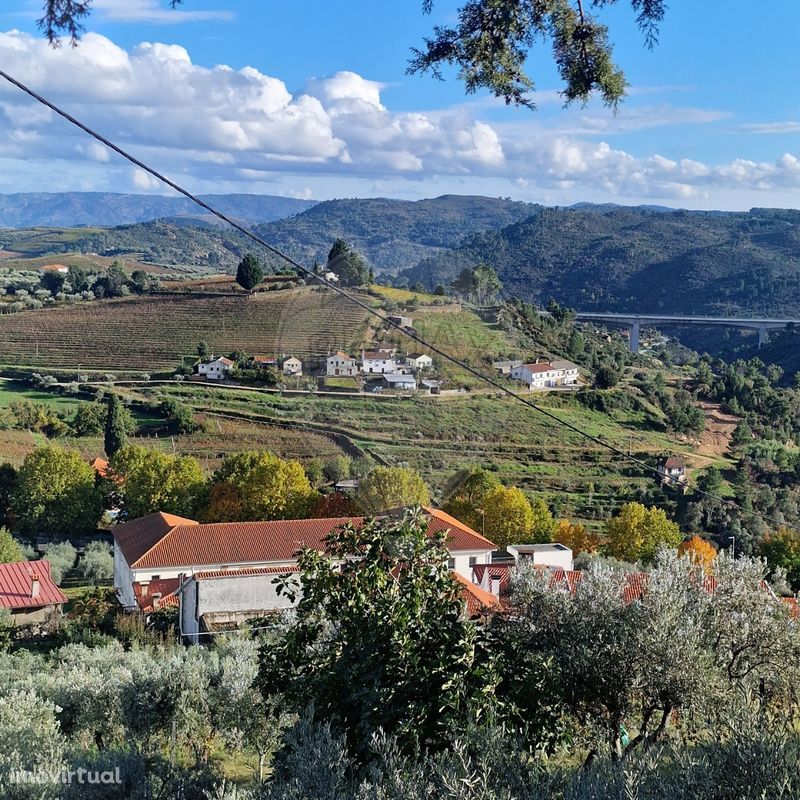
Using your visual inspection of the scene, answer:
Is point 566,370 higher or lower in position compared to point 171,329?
lower

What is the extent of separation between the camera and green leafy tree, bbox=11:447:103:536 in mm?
28859

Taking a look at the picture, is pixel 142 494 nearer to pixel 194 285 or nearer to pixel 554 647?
pixel 554 647

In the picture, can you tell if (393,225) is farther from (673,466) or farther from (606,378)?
(673,466)

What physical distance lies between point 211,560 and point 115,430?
63.1 feet

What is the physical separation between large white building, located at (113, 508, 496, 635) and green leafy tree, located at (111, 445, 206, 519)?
4.97m

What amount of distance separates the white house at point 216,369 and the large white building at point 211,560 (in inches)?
982

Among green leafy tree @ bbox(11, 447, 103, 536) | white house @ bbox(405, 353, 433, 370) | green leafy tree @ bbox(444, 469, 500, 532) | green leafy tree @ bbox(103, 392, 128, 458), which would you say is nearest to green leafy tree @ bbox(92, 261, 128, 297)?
green leafy tree @ bbox(103, 392, 128, 458)

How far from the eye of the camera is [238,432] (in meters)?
40.1

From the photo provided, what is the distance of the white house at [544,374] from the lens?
152ft

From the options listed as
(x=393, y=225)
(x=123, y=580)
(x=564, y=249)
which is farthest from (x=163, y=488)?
(x=393, y=225)

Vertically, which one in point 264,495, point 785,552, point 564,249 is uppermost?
point 564,249

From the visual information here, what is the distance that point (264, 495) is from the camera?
26.6 metres

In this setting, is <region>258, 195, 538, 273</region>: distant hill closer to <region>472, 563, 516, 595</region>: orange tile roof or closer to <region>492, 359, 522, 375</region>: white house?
<region>492, 359, 522, 375</region>: white house

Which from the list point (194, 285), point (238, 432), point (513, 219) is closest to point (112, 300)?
point (194, 285)
